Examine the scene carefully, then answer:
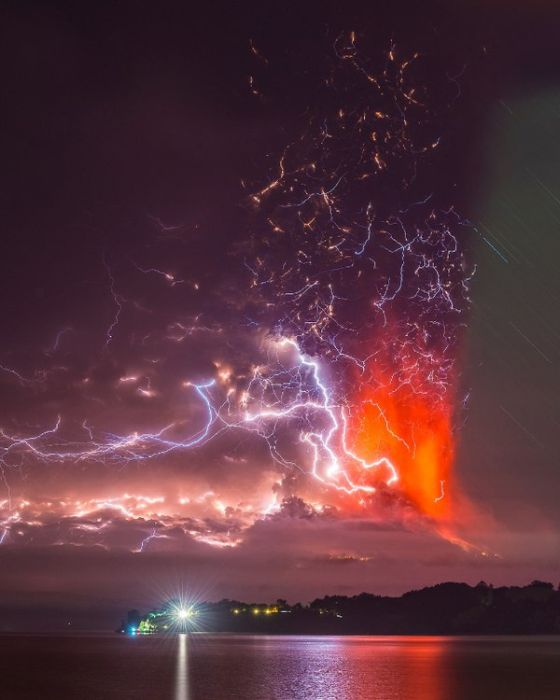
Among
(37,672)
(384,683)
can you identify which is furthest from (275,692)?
(37,672)

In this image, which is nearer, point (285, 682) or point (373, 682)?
point (373, 682)

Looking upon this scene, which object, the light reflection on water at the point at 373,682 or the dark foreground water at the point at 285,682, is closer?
the light reflection on water at the point at 373,682

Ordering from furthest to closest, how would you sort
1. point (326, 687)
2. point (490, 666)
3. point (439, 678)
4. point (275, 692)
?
point (490, 666) < point (439, 678) < point (326, 687) < point (275, 692)

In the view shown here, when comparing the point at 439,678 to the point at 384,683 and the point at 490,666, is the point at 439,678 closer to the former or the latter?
the point at 384,683

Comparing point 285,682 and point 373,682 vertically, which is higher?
point 285,682

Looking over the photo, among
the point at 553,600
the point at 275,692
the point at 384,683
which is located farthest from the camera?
the point at 553,600

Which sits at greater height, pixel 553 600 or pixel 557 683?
pixel 553 600

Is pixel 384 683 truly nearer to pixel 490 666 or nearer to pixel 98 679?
pixel 98 679

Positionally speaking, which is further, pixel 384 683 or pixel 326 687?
pixel 384 683

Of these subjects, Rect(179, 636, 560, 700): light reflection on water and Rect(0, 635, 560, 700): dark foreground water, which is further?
Rect(0, 635, 560, 700): dark foreground water
